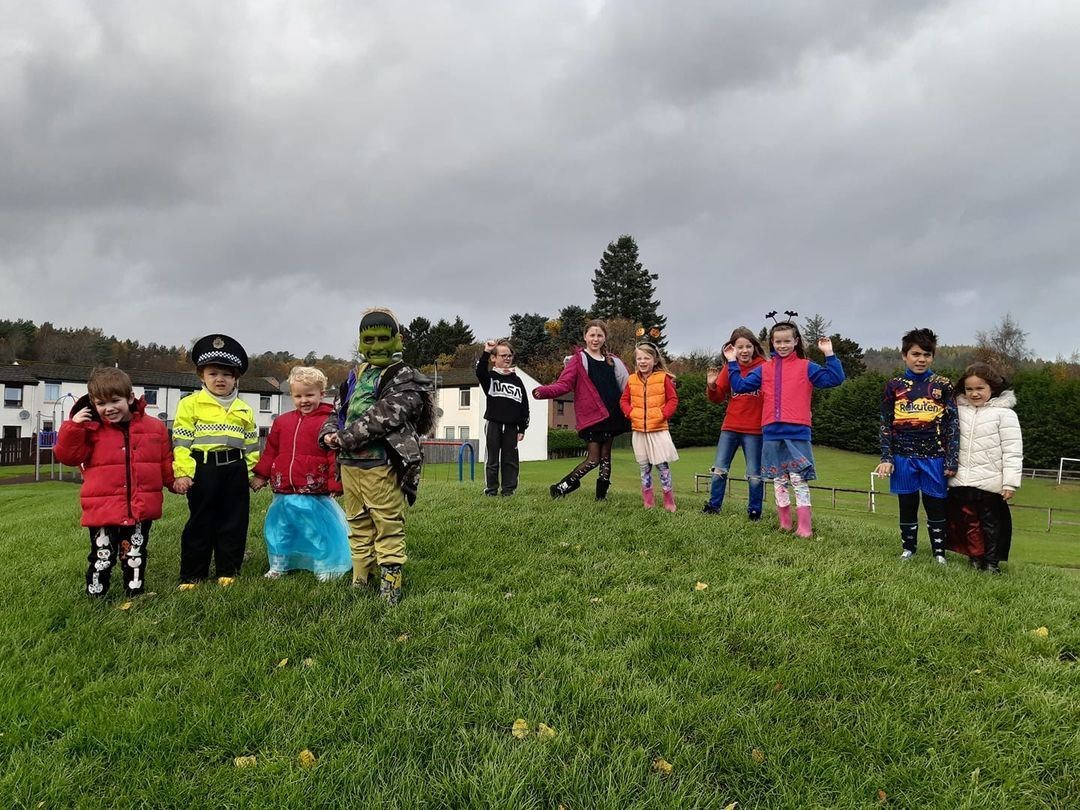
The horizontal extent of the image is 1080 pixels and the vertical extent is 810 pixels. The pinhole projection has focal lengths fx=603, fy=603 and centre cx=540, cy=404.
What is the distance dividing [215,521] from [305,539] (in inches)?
29.0

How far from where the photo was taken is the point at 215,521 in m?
5.07

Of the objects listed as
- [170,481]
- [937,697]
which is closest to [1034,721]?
[937,697]

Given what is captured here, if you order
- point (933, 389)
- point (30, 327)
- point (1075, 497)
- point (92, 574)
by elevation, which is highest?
point (30, 327)

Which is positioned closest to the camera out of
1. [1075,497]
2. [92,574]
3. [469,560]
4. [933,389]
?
[92,574]

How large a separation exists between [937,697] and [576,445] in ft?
146

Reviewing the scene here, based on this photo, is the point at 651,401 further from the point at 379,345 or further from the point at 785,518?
the point at 379,345

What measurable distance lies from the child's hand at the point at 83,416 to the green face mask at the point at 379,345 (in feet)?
6.76

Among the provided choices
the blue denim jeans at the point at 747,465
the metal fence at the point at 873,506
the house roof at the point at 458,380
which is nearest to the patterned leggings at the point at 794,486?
the blue denim jeans at the point at 747,465

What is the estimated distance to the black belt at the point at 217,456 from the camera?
4.94 m

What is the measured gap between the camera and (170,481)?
4895 mm

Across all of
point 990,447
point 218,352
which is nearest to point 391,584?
point 218,352

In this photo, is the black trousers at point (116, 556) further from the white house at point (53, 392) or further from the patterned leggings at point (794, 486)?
the white house at point (53, 392)

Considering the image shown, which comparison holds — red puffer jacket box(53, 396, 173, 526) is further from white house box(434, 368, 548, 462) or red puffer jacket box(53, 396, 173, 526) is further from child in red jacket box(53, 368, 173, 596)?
white house box(434, 368, 548, 462)

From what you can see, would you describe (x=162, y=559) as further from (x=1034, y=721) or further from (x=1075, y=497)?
(x=1075, y=497)
